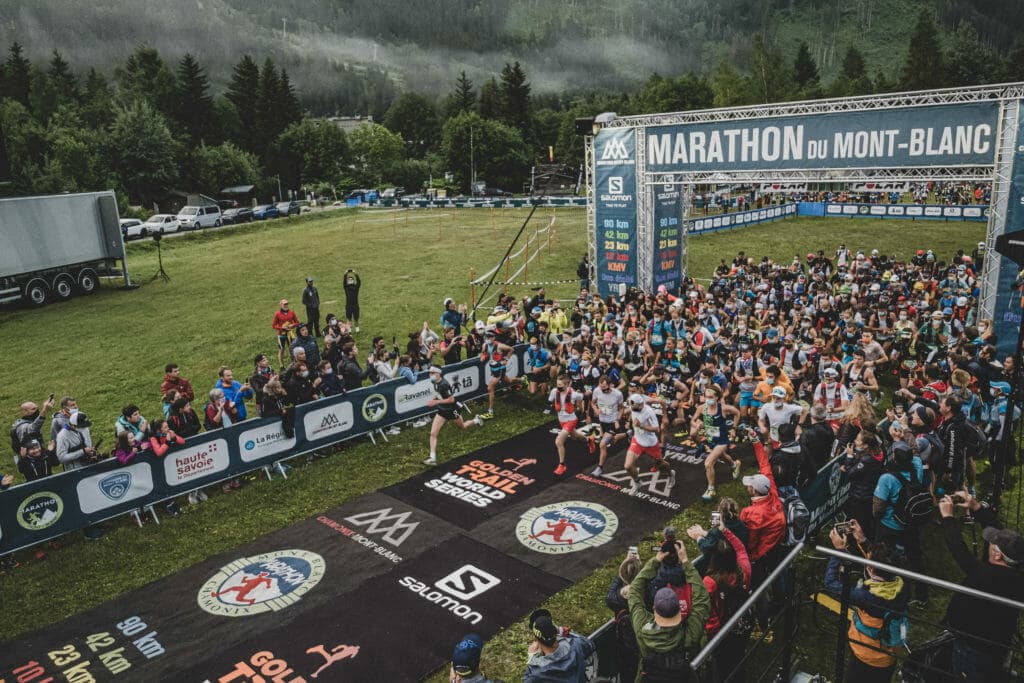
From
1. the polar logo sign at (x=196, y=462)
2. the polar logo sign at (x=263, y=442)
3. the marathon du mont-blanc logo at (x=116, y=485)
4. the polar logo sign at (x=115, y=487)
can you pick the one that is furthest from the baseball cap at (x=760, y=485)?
the marathon du mont-blanc logo at (x=116, y=485)

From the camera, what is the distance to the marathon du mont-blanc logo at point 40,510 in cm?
965

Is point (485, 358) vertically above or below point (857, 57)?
below

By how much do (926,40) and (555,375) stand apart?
10917 centimetres

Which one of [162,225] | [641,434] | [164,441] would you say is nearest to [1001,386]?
[641,434]

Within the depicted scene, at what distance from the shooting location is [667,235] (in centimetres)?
2291

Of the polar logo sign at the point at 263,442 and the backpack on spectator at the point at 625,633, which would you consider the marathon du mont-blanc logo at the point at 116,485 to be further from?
the backpack on spectator at the point at 625,633

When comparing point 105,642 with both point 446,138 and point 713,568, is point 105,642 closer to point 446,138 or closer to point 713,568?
point 713,568

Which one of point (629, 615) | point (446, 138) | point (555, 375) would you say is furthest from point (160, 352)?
point (446, 138)

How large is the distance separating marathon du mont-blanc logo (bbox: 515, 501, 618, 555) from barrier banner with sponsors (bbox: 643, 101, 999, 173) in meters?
12.9

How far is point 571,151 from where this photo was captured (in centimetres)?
9244

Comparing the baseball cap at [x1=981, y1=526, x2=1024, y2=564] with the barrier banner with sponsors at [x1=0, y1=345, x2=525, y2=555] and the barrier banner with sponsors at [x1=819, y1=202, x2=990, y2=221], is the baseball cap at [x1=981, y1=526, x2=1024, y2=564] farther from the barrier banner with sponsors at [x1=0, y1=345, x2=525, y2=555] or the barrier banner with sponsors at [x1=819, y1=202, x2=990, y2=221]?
A: the barrier banner with sponsors at [x1=819, y1=202, x2=990, y2=221]

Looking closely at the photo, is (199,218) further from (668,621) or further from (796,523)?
(668,621)

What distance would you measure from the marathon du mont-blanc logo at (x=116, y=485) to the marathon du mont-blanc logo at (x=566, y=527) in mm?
6329

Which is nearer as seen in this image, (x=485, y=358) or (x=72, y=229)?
(x=485, y=358)
